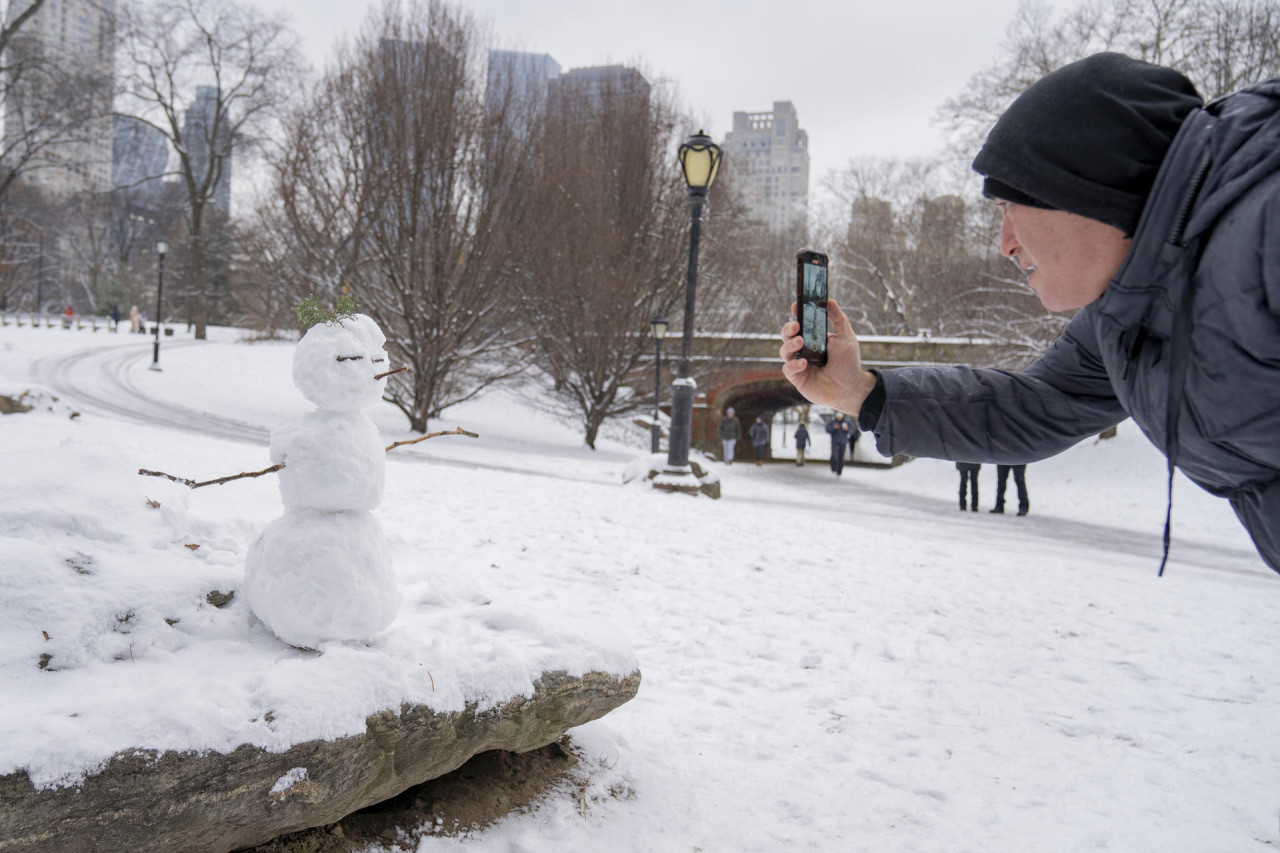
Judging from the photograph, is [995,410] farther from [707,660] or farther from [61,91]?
[61,91]

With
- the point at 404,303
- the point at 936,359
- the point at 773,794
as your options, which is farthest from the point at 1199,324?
the point at 936,359

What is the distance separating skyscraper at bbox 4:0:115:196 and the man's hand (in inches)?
1196

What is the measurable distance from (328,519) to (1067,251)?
234 cm

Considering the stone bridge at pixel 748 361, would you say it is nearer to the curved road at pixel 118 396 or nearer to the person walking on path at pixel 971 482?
the person walking on path at pixel 971 482

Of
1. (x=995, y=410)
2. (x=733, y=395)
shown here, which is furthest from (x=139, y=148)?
(x=995, y=410)

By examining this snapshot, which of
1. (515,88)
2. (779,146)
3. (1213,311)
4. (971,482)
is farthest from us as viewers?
(779,146)

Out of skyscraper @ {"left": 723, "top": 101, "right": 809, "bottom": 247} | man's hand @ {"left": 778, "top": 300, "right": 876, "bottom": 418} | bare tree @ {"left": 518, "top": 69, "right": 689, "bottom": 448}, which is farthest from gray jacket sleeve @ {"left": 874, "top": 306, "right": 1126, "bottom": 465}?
skyscraper @ {"left": 723, "top": 101, "right": 809, "bottom": 247}

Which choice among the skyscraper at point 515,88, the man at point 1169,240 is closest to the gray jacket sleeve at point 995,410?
the man at point 1169,240

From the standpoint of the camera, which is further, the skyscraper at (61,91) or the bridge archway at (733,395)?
the skyscraper at (61,91)

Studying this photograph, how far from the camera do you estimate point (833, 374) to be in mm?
1967

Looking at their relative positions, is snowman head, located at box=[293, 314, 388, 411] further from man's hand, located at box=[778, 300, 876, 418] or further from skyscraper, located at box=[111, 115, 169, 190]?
skyscraper, located at box=[111, 115, 169, 190]

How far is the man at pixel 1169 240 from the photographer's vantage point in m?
1.02

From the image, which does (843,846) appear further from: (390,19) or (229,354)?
(229,354)

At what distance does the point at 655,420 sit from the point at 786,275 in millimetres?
23077
